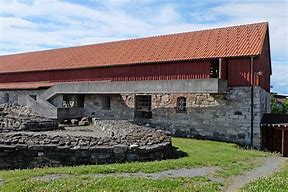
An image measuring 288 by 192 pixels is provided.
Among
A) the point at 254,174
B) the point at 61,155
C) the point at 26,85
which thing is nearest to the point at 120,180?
the point at 61,155

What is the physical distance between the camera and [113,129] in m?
17.8

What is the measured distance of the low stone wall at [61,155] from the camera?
1215 cm

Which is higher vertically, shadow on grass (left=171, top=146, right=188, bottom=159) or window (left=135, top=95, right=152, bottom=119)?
window (left=135, top=95, right=152, bottom=119)

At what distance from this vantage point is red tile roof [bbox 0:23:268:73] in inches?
906

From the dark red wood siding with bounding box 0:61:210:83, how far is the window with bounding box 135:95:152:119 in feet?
4.83

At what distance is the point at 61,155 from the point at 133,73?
14693mm

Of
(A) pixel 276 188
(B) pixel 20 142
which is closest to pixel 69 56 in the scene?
(B) pixel 20 142

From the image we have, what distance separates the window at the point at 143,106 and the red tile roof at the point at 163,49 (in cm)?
273

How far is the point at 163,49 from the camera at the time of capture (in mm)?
26641

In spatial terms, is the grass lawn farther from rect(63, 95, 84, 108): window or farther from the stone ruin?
rect(63, 95, 84, 108): window

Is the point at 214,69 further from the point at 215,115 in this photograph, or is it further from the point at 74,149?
the point at 74,149

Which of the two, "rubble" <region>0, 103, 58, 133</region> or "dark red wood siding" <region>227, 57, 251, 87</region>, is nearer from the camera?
"rubble" <region>0, 103, 58, 133</region>

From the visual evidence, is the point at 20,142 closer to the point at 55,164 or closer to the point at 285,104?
the point at 55,164

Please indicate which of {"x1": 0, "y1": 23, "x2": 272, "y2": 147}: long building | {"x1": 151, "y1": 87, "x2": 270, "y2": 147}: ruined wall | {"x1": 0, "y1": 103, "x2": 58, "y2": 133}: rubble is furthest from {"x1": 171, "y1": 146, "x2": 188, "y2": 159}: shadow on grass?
{"x1": 0, "y1": 103, "x2": 58, "y2": 133}: rubble
